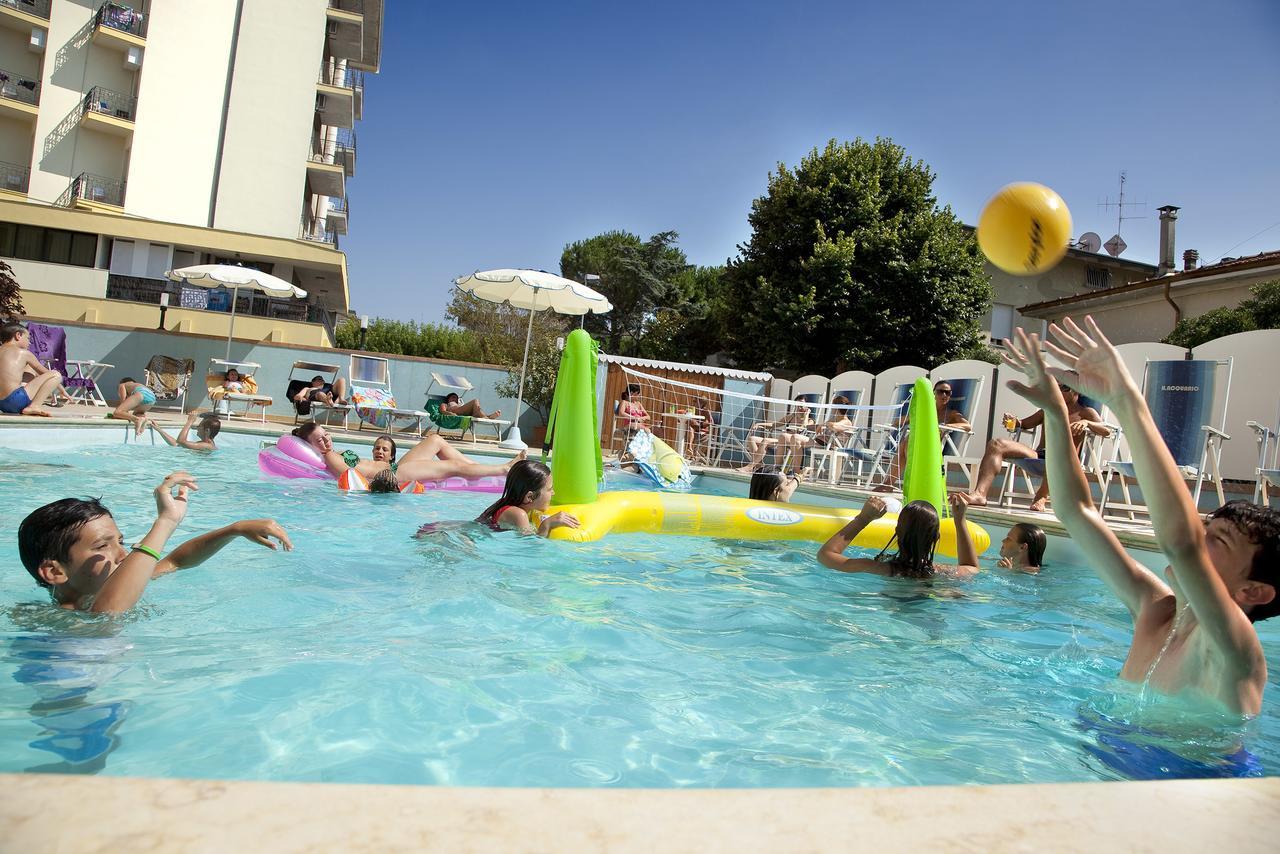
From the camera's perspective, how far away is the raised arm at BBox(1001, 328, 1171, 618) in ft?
7.00

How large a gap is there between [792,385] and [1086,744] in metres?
14.1

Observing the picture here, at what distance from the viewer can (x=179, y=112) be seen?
24750mm

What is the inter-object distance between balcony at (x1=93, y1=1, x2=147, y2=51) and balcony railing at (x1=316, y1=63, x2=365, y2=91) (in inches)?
205

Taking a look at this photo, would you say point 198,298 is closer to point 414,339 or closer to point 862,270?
point 414,339

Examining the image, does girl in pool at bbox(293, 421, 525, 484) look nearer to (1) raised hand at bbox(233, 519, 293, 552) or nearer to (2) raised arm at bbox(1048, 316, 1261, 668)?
(1) raised hand at bbox(233, 519, 293, 552)

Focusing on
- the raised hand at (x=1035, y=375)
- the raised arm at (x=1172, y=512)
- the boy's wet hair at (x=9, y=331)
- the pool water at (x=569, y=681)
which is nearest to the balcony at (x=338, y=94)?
the boy's wet hair at (x=9, y=331)

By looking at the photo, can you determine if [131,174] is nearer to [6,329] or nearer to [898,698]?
[6,329]

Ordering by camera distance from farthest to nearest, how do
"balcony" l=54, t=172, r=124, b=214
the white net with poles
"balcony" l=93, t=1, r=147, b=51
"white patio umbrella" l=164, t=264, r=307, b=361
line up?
"balcony" l=93, t=1, r=147, b=51 → "balcony" l=54, t=172, r=124, b=214 → "white patio umbrella" l=164, t=264, r=307, b=361 → the white net with poles

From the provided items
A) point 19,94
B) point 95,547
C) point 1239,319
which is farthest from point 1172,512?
point 19,94

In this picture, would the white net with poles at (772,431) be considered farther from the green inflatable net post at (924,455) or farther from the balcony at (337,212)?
the balcony at (337,212)

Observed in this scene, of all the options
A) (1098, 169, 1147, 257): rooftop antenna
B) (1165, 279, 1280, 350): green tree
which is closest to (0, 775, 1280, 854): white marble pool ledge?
(1165, 279, 1280, 350): green tree

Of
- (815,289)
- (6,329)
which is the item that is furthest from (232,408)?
(815,289)

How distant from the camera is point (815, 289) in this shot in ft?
68.5

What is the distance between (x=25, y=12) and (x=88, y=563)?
2930cm
